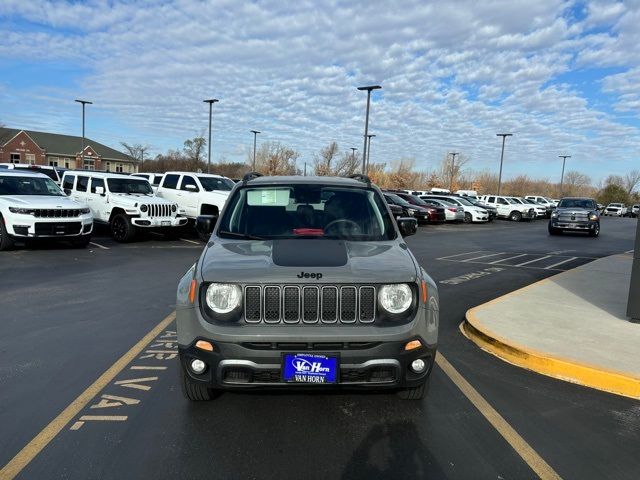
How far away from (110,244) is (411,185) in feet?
266

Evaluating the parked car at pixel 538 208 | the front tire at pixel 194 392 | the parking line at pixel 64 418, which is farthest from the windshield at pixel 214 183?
the parked car at pixel 538 208

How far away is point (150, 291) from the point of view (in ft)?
27.0

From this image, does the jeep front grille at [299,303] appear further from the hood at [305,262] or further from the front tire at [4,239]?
the front tire at [4,239]

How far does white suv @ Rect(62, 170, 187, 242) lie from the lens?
14734 mm

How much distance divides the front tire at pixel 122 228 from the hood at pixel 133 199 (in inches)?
16.4

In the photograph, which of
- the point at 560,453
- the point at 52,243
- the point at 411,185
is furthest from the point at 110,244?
the point at 411,185

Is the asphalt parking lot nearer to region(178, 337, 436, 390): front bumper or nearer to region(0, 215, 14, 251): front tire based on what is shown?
region(178, 337, 436, 390): front bumper

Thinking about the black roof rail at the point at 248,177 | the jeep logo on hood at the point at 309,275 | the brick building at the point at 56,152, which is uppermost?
the brick building at the point at 56,152

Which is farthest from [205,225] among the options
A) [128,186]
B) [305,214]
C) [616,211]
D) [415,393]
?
[616,211]

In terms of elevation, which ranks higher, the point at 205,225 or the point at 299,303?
the point at 205,225

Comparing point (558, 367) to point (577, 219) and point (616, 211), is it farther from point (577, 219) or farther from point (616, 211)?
point (616, 211)

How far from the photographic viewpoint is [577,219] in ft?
78.0

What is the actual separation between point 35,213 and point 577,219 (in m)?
22.4

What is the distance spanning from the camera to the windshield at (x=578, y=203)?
24.8m
